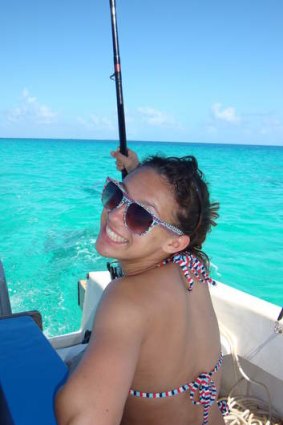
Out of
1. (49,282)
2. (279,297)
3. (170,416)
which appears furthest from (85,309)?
(279,297)

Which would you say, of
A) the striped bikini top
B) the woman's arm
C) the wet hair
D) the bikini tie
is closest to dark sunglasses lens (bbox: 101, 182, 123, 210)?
the wet hair

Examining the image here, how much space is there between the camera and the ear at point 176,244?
121 cm

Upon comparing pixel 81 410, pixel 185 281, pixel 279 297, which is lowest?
pixel 279 297

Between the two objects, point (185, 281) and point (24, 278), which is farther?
point (24, 278)

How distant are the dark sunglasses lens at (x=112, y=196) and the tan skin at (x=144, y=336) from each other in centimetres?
3

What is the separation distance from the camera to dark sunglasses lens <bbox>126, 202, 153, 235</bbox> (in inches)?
46.5

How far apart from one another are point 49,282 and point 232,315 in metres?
4.59

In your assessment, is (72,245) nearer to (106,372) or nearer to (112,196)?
(112,196)

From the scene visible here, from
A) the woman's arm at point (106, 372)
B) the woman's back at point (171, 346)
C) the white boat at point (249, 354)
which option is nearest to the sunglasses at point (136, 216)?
the woman's back at point (171, 346)

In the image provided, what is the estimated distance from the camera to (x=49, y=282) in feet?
21.4

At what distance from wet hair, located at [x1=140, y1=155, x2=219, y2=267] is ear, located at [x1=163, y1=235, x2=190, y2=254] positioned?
0.03m

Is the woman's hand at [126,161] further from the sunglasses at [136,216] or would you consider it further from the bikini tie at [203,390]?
the bikini tie at [203,390]

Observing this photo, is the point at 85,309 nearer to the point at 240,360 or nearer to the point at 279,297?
the point at 240,360

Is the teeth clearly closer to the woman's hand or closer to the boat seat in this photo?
the boat seat
